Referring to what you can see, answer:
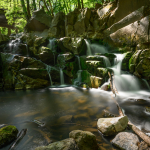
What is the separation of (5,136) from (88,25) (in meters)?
18.0

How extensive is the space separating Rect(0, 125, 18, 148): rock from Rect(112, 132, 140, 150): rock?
8.81ft

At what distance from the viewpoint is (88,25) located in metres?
17.7

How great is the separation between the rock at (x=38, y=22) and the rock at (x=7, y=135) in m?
20.3

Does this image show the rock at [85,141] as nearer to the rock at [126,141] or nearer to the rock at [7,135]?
the rock at [126,141]

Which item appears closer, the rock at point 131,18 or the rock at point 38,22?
the rock at point 131,18

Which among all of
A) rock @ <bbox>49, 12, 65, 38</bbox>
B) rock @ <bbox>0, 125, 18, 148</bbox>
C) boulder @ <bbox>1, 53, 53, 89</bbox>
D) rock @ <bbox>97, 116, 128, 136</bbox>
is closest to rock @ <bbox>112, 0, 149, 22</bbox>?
rock @ <bbox>49, 12, 65, 38</bbox>

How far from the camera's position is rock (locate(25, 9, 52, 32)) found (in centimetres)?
1961

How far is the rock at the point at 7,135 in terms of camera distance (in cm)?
284

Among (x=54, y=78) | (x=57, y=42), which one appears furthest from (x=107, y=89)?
(x=57, y=42)

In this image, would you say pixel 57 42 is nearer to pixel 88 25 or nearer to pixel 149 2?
pixel 88 25

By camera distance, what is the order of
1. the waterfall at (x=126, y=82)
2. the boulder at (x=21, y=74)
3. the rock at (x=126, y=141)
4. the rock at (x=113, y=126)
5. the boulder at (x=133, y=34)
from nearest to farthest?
the rock at (x=126, y=141) < the rock at (x=113, y=126) < the waterfall at (x=126, y=82) < the boulder at (x=133, y=34) < the boulder at (x=21, y=74)

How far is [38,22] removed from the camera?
19953mm

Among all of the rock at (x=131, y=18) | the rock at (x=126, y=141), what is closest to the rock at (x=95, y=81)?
the rock at (x=126, y=141)

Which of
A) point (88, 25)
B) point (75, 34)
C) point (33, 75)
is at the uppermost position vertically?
point (88, 25)
